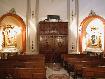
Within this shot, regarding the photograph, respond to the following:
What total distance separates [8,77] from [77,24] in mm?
9743

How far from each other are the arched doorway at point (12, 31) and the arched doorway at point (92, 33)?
13.4 feet

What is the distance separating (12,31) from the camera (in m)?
16.6

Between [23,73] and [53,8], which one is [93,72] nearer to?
[23,73]

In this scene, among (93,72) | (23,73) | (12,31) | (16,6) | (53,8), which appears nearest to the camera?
(23,73)

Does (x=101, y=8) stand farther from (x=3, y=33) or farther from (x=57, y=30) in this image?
(x=3, y=33)

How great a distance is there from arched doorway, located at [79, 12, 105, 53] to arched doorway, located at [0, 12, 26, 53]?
13.4 ft

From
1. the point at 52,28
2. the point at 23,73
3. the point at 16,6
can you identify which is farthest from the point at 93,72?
the point at 16,6

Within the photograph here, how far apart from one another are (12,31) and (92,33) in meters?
5.64

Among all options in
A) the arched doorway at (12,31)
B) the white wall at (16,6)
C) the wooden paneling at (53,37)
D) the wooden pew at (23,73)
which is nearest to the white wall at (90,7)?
the wooden paneling at (53,37)

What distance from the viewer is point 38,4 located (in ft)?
55.0

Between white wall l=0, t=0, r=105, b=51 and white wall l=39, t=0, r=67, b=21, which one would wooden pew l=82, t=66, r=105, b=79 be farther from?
white wall l=39, t=0, r=67, b=21

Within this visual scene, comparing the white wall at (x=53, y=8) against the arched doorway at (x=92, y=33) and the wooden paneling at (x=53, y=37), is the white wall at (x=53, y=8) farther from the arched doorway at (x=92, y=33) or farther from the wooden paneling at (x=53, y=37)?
the arched doorway at (x=92, y=33)

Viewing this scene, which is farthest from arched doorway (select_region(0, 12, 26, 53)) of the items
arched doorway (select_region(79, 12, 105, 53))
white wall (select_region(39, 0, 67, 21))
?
arched doorway (select_region(79, 12, 105, 53))

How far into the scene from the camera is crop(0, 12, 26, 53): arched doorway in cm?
1655
